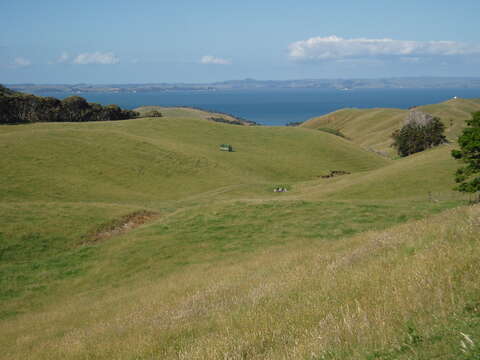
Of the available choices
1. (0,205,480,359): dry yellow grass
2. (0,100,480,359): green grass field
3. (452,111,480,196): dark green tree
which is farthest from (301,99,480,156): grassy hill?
(0,205,480,359): dry yellow grass

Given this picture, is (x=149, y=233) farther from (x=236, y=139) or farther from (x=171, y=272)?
(x=236, y=139)

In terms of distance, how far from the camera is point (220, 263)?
19250mm

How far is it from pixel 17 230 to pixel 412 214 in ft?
81.9

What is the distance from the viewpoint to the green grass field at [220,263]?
19.9ft

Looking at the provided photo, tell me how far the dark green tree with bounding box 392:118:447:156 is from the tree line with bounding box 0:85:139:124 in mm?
74264

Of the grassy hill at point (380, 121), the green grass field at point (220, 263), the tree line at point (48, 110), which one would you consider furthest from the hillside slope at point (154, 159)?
the grassy hill at point (380, 121)

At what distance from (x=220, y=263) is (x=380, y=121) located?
157 metres

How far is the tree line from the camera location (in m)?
87.1

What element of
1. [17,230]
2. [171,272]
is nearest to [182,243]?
[171,272]

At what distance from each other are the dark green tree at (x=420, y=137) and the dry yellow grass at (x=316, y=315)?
272 feet

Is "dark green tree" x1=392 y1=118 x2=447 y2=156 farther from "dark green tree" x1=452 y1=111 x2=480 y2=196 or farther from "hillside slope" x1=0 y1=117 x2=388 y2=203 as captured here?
"dark green tree" x1=452 y1=111 x2=480 y2=196

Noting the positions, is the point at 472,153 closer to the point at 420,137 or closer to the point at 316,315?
the point at 316,315

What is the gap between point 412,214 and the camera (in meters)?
24.9

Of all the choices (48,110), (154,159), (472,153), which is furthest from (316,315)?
(48,110)
